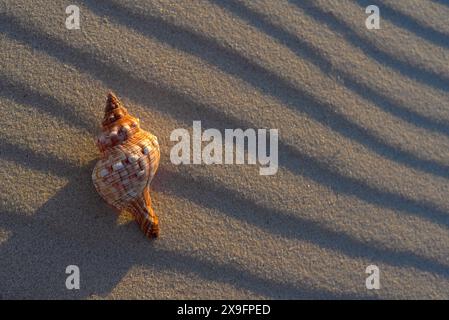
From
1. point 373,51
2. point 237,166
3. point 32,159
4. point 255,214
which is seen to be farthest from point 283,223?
point 32,159

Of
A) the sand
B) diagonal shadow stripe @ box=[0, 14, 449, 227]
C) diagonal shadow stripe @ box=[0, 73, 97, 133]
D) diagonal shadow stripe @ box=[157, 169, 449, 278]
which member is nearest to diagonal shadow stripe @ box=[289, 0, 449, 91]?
the sand

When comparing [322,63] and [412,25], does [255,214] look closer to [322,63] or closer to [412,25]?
[322,63]

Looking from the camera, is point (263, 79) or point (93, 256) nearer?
point (93, 256)

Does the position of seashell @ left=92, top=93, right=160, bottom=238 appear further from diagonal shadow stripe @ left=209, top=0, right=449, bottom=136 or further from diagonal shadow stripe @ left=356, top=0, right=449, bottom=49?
diagonal shadow stripe @ left=356, top=0, right=449, bottom=49

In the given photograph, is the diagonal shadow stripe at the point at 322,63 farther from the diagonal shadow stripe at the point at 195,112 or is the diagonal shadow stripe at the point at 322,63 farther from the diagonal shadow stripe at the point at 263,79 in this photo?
the diagonal shadow stripe at the point at 195,112

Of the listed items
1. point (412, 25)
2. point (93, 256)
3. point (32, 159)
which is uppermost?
point (412, 25)

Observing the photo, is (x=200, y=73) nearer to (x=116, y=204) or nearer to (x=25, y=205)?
(x=116, y=204)

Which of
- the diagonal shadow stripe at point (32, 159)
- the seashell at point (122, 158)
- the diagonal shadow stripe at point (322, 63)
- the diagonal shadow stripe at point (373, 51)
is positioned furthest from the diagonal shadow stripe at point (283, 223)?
the diagonal shadow stripe at point (373, 51)
